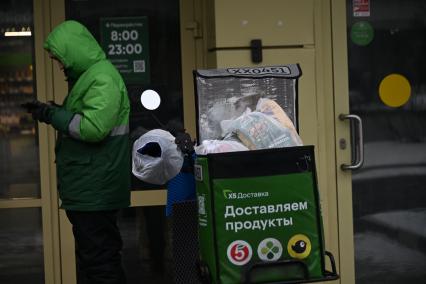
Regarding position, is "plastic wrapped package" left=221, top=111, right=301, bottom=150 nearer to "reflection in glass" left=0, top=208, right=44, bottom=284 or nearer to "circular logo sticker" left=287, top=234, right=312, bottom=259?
"circular logo sticker" left=287, top=234, right=312, bottom=259

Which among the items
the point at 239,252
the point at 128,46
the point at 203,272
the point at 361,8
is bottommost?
the point at 203,272

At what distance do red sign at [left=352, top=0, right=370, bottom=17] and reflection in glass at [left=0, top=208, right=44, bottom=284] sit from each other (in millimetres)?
2585

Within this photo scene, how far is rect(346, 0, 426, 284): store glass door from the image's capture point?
5750mm

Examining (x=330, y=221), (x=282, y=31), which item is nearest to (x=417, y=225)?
(x=330, y=221)

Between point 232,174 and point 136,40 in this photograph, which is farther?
point 136,40

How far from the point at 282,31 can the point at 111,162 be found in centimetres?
172

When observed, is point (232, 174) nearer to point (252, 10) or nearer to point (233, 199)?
point (233, 199)

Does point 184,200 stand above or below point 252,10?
below

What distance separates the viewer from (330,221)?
5680 millimetres

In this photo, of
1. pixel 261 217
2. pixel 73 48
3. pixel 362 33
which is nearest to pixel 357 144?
pixel 362 33

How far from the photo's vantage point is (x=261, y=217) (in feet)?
10.8

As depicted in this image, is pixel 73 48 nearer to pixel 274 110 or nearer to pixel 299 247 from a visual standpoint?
pixel 274 110

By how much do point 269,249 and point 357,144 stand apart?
2.48m

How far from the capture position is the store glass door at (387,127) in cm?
575
